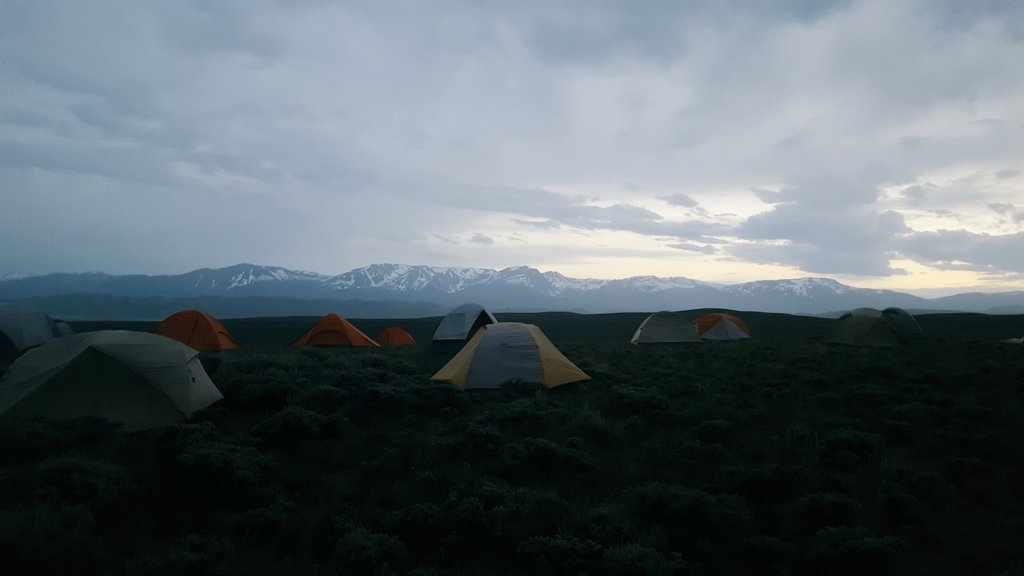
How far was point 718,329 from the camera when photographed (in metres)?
33.2

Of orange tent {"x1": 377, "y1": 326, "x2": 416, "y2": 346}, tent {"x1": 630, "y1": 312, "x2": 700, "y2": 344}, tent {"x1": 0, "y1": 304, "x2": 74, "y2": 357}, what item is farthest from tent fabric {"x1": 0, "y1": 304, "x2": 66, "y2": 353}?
tent {"x1": 630, "y1": 312, "x2": 700, "y2": 344}

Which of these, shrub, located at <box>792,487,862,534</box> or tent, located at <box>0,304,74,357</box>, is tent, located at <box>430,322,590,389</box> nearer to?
shrub, located at <box>792,487,862,534</box>

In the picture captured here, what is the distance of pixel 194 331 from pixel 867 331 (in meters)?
33.3

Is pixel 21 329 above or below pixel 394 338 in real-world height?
above

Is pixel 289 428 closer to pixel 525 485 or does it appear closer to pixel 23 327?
pixel 525 485

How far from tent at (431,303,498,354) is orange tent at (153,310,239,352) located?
10281mm

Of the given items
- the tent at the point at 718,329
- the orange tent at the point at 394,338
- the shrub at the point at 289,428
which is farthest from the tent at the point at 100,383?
the tent at the point at 718,329

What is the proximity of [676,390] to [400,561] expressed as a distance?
10.3 m

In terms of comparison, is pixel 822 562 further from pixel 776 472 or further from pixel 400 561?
pixel 400 561

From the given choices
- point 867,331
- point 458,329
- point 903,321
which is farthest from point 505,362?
point 903,321

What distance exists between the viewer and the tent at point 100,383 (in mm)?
10266

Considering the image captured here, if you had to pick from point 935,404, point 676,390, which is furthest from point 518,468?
point 935,404

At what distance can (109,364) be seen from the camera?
34.8 feet

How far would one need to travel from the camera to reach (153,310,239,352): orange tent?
25109 mm
